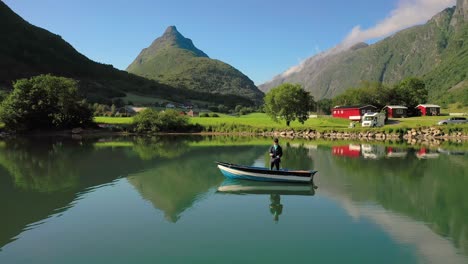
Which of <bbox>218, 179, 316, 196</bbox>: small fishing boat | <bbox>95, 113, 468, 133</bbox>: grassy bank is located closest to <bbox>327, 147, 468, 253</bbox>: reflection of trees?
<bbox>218, 179, 316, 196</bbox>: small fishing boat

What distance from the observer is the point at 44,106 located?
3711 inches

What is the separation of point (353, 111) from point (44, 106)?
265 feet

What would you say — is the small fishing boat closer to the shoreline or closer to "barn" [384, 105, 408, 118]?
the shoreline

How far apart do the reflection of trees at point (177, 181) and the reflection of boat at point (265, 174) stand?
1.40m

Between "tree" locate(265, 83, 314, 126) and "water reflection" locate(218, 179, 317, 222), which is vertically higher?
"tree" locate(265, 83, 314, 126)

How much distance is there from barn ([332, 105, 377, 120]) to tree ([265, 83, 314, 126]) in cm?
1554

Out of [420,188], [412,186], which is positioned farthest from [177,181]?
[420,188]

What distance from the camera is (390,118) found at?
104000 mm

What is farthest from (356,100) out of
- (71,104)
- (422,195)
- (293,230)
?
(293,230)

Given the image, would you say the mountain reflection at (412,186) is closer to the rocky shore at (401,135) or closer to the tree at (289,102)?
the rocky shore at (401,135)

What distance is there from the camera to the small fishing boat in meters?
26.7

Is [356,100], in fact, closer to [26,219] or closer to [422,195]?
[422,195]

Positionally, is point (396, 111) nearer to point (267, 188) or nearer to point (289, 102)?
point (289, 102)

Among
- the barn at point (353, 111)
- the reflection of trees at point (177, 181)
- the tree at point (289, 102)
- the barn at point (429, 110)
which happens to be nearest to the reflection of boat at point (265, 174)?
the reflection of trees at point (177, 181)
